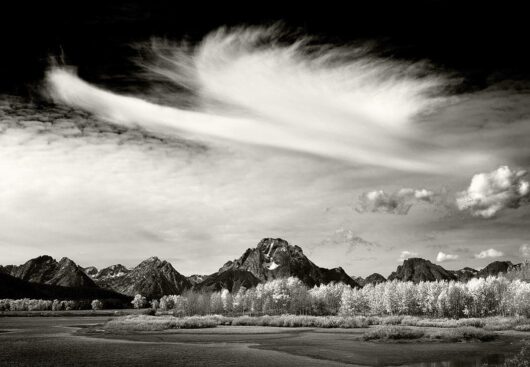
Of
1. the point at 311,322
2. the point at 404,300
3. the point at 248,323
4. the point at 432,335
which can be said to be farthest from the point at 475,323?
the point at 404,300

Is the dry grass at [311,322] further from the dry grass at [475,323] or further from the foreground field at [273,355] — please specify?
the foreground field at [273,355]

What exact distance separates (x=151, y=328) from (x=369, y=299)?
105 meters

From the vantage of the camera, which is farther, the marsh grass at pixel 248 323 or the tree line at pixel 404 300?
the tree line at pixel 404 300

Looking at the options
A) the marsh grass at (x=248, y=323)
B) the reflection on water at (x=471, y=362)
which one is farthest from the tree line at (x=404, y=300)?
the reflection on water at (x=471, y=362)

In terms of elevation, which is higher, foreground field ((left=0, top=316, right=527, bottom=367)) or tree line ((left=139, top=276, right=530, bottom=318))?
tree line ((left=139, top=276, right=530, bottom=318))

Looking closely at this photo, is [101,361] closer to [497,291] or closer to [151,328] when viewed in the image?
[151,328]

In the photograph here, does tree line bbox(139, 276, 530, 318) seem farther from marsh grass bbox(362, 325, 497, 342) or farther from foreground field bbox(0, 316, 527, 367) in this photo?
foreground field bbox(0, 316, 527, 367)

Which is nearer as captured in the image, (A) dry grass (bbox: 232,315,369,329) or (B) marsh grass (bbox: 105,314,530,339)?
(B) marsh grass (bbox: 105,314,530,339)

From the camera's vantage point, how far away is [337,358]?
48.8 metres

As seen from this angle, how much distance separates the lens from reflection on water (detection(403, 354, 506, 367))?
42.9 m

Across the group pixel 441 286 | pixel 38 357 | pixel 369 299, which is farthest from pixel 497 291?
pixel 38 357

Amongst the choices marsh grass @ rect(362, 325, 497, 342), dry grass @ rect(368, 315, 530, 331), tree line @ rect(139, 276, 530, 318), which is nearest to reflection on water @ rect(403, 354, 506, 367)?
marsh grass @ rect(362, 325, 497, 342)

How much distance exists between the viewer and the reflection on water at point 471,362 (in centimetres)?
4288

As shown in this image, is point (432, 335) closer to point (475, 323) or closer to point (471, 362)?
point (471, 362)
